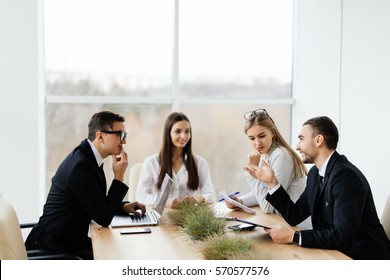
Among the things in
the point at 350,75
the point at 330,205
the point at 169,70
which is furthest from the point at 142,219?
the point at 350,75

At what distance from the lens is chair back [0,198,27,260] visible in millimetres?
2178

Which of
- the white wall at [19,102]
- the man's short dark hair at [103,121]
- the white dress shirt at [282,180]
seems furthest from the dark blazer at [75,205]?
the white wall at [19,102]

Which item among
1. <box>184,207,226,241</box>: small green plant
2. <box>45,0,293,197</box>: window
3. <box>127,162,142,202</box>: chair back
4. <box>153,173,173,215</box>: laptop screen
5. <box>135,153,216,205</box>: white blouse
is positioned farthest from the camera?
<box>45,0,293,197</box>: window

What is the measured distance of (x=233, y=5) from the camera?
16.8ft

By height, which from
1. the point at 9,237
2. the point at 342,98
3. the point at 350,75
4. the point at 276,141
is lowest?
the point at 9,237

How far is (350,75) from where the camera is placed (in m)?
4.77

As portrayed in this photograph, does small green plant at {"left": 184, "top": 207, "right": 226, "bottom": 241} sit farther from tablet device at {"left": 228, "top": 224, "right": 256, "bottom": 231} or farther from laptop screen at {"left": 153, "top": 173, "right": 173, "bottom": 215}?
laptop screen at {"left": 153, "top": 173, "right": 173, "bottom": 215}

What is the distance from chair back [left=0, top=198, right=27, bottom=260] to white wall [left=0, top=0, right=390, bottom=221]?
1.95 meters

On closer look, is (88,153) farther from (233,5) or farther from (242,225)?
(233,5)

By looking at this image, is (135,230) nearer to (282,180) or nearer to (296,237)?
(296,237)

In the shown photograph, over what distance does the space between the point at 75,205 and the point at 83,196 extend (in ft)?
0.46

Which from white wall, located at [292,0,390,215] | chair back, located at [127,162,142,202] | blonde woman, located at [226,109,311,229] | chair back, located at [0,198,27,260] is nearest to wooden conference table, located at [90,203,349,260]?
chair back, located at [0,198,27,260]

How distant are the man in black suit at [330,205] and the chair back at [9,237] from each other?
3.69 feet
